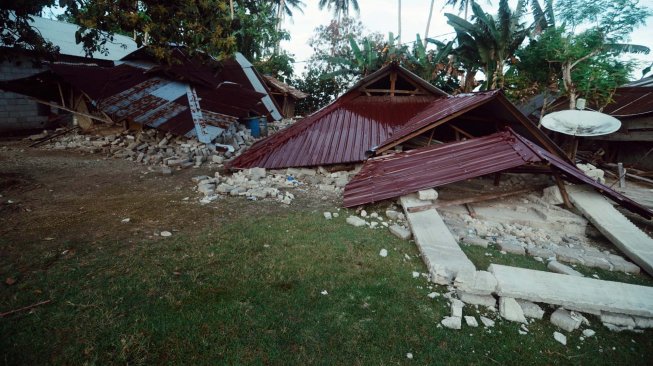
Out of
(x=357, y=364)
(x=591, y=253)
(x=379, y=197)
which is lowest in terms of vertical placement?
(x=591, y=253)

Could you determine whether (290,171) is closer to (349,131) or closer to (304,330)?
(349,131)

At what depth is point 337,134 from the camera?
8.66 m

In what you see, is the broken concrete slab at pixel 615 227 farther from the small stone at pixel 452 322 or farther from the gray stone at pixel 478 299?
the small stone at pixel 452 322

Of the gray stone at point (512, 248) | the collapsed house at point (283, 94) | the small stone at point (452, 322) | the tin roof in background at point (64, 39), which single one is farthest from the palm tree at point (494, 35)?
the tin roof in background at point (64, 39)

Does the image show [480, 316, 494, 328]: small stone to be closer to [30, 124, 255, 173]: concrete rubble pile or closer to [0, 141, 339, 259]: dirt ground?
[0, 141, 339, 259]: dirt ground

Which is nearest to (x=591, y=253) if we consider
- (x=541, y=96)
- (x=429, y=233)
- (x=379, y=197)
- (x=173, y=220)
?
(x=429, y=233)

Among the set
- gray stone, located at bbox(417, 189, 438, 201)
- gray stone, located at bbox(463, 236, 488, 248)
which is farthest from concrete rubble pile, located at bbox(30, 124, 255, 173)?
gray stone, located at bbox(463, 236, 488, 248)

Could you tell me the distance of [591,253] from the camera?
4527 mm

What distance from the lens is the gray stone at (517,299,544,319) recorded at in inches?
120

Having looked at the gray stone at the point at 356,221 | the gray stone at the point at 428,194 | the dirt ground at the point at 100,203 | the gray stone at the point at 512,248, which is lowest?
the gray stone at the point at 512,248

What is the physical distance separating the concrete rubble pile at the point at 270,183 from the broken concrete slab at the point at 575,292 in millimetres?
3908

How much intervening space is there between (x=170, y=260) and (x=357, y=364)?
254cm

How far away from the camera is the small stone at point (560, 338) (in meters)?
2.77

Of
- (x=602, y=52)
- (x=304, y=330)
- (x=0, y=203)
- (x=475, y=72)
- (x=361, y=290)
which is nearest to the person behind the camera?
(x=304, y=330)
